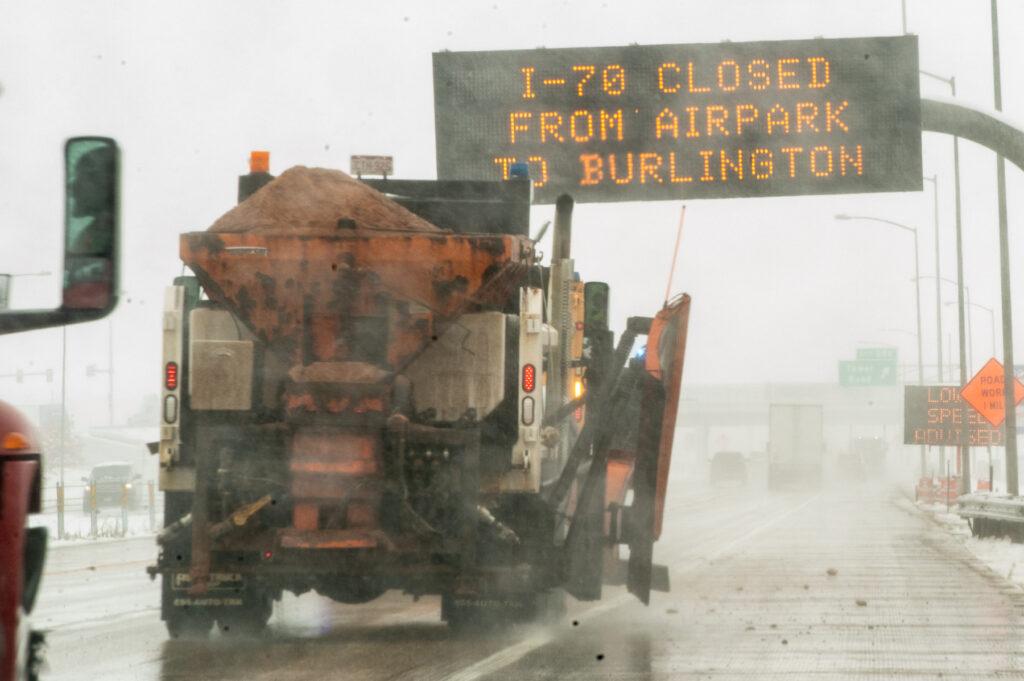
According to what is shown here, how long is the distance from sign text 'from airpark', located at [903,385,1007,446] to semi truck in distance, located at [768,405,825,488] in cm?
3535

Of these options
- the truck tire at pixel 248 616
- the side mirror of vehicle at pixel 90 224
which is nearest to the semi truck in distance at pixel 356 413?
the truck tire at pixel 248 616

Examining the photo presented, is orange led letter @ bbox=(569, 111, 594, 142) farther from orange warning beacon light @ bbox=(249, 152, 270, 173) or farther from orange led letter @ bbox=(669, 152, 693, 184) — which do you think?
orange warning beacon light @ bbox=(249, 152, 270, 173)

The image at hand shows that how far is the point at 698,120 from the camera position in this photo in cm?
1722

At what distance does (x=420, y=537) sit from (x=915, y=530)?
2421 cm

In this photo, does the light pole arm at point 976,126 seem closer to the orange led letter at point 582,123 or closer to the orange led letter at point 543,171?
the orange led letter at point 582,123

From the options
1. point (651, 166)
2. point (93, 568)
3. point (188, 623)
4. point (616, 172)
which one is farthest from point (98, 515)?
point (188, 623)

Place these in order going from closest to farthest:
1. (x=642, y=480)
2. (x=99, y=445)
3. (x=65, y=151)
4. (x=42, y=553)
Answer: (x=65, y=151) < (x=42, y=553) < (x=642, y=480) < (x=99, y=445)

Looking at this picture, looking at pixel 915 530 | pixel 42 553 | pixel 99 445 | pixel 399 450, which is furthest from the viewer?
pixel 99 445

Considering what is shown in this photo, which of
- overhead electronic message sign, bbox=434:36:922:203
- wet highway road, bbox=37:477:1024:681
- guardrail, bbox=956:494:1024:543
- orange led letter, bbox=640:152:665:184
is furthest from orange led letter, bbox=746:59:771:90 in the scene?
guardrail, bbox=956:494:1024:543

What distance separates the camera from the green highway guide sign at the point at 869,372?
3989 inches

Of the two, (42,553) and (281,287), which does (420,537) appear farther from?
(42,553)

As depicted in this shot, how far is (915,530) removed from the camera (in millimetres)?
33812

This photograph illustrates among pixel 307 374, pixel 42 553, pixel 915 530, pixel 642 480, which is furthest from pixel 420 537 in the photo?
pixel 915 530

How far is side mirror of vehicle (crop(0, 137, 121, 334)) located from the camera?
14.4 feet
